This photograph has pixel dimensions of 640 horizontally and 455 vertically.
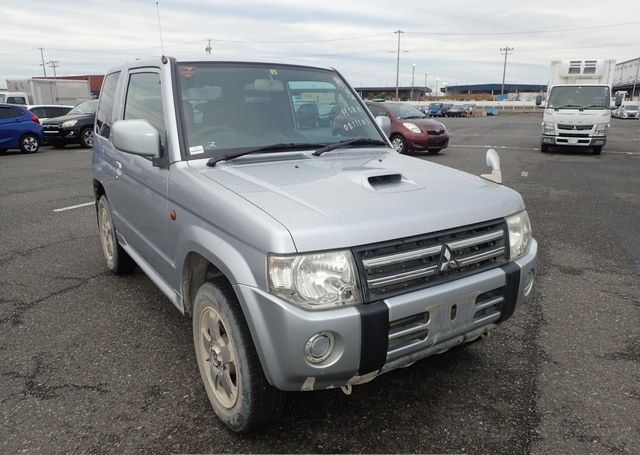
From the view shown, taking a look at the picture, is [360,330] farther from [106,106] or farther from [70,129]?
[70,129]

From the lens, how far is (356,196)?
2.31m

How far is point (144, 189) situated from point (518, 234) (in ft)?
7.54

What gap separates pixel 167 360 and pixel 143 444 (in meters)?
0.80

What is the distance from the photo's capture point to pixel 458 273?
229cm

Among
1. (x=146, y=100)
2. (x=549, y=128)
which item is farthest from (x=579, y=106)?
(x=146, y=100)

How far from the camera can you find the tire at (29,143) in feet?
52.1

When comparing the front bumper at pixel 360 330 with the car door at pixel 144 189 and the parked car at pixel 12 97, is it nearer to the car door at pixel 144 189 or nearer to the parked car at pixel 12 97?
the car door at pixel 144 189

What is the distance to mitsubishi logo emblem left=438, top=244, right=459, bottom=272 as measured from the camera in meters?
2.21

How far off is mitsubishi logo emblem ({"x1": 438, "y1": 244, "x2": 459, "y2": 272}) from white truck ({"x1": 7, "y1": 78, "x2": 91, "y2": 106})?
31659 millimetres

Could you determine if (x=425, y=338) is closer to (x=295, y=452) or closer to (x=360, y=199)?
(x=360, y=199)

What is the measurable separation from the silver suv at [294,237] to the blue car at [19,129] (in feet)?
47.8

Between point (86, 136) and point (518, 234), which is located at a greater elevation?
point (518, 234)

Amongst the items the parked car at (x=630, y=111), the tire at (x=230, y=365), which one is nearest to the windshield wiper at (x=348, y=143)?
the tire at (x=230, y=365)

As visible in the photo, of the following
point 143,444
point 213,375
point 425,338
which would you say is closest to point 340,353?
point 425,338
